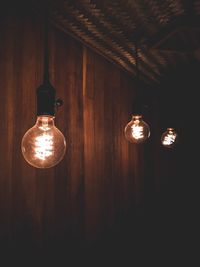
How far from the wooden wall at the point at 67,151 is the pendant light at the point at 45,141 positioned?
3.58 ft

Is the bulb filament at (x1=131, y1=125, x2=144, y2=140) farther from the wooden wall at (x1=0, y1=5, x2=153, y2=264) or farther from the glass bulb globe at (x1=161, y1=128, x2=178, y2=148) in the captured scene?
the glass bulb globe at (x1=161, y1=128, x2=178, y2=148)

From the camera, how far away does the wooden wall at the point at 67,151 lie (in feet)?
9.81

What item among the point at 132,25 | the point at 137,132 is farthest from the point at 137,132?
the point at 132,25

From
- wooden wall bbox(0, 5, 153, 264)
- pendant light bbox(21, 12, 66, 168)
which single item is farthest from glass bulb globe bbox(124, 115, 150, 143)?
pendant light bbox(21, 12, 66, 168)

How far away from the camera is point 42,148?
1940mm

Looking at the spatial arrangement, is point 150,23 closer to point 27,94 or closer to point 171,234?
point 27,94

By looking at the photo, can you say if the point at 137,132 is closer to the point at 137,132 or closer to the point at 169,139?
the point at 137,132

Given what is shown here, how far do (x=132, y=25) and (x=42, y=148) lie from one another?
226cm

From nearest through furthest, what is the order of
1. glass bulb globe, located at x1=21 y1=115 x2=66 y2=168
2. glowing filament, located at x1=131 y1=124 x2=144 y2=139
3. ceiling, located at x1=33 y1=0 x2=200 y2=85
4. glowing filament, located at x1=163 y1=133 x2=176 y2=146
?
glass bulb globe, located at x1=21 y1=115 x2=66 y2=168 < ceiling, located at x1=33 y1=0 x2=200 y2=85 < glowing filament, located at x1=131 y1=124 x2=144 y2=139 < glowing filament, located at x1=163 y1=133 x2=176 y2=146

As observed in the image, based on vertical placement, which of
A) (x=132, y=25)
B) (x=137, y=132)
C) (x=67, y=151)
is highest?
(x=132, y=25)

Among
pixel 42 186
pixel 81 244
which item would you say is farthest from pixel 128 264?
pixel 42 186

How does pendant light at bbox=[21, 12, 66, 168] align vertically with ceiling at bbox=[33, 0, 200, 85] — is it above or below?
below

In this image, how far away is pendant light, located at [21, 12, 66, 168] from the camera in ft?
6.23

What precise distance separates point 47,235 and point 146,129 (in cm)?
165
